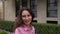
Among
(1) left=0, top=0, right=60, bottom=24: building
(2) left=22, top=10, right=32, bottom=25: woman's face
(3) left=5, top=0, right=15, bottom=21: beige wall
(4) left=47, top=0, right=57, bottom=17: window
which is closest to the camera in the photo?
(2) left=22, top=10, right=32, bottom=25: woman's face

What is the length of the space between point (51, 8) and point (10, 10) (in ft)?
13.9

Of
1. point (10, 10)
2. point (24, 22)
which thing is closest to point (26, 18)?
point (24, 22)

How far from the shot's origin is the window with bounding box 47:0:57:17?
18.2m

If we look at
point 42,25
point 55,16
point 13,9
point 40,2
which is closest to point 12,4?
point 13,9

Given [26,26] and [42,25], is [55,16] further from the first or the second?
[26,26]

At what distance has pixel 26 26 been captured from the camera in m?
2.55

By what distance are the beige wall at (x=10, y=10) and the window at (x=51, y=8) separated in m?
3.56

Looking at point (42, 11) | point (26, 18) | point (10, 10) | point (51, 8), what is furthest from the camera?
point (10, 10)

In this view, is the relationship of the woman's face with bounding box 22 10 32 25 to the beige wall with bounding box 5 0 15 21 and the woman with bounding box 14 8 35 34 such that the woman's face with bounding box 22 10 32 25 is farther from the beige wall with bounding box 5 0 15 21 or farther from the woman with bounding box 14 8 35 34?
the beige wall with bounding box 5 0 15 21

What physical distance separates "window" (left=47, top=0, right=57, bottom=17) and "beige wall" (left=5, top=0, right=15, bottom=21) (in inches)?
140

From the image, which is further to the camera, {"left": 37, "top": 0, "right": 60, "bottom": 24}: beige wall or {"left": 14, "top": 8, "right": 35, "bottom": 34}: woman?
{"left": 37, "top": 0, "right": 60, "bottom": 24}: beige wall

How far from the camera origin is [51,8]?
18312 mm

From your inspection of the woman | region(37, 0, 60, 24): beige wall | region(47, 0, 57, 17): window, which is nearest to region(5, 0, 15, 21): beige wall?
region(37, 0, 60, 24): beige wall

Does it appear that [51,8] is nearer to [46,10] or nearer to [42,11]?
[46,10]
